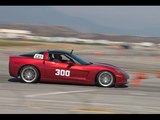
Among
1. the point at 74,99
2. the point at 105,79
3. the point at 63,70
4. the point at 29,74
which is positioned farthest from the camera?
the point at 29,74

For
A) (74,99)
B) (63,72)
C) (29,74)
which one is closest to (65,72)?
(63,72)

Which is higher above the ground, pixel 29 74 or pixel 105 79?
pixel 29 74

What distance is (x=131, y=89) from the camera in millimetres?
14461

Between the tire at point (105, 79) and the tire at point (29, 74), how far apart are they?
210cm

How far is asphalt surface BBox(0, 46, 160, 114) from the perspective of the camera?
988 cm

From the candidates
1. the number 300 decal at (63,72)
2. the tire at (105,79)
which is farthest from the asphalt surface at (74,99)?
the number 300 decal at (63,72)

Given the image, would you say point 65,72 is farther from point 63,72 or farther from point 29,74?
point 29,74

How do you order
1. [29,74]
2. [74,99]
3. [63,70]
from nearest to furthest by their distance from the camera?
[74,99], [63,70], [29,74]

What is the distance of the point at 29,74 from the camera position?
14852mm

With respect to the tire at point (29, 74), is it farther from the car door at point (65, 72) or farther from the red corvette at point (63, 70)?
the car door at point (65, 72)

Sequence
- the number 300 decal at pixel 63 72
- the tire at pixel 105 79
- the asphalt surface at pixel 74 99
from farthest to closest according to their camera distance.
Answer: the number 300 decal at pixel 63 72, the tire at pixel 105 79, the asphalt surface at pixel 74 99

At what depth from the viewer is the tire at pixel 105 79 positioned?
47.9ft

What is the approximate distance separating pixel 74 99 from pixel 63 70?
3280mm

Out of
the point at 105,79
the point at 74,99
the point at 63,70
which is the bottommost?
the point at 74,99
